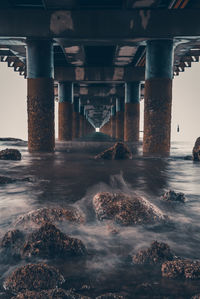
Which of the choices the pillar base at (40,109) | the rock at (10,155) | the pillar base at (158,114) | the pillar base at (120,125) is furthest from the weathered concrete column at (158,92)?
the pillar base at (120,125)

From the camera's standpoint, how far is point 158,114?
13578mm

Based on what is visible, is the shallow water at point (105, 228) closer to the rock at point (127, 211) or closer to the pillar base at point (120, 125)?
the rock at point (127, 211)

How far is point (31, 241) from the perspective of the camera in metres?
3.59

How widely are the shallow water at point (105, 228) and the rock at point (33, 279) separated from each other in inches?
5.7

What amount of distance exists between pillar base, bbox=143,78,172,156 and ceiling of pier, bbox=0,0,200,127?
7.39 feet

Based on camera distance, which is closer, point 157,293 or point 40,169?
point 157,293

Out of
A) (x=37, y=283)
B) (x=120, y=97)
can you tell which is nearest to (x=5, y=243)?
(x=37, y=283)

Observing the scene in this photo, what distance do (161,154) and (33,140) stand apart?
20.6 ft

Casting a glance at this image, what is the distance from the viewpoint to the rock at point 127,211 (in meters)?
4.61

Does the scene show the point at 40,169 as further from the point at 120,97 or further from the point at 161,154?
the point at 120,97

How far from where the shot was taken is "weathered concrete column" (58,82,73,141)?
27203 millimetres

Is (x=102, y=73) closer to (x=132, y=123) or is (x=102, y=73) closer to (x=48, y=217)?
(x=132, y=123)

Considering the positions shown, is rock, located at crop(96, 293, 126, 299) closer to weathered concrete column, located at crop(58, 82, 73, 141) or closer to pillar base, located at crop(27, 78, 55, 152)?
pillar base, located at crop(27, 78, 55, 152)

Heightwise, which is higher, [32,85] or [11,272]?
[32,85]
